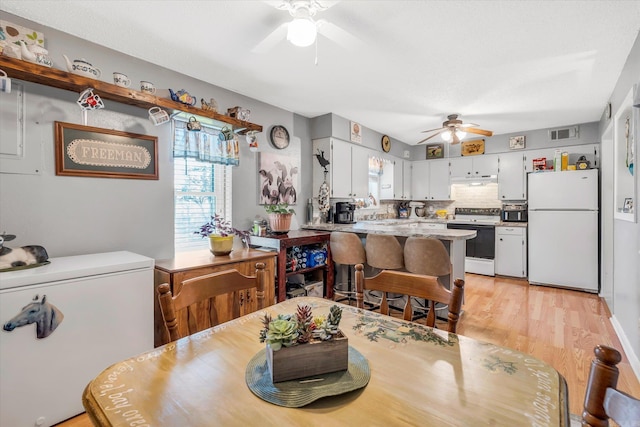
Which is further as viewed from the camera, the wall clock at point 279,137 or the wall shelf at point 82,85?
the wall clock at point 279,137

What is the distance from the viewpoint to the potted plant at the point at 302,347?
847 mm

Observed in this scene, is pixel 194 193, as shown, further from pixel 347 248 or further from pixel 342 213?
pixel 342 213

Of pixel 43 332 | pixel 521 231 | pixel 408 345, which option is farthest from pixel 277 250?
pixel 521 231

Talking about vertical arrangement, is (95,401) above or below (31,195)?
below

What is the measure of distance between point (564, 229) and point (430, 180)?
2360 millimetres

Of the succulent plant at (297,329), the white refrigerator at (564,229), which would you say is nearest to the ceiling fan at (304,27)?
the succulent plant at (297,329)

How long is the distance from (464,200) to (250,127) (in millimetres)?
4629

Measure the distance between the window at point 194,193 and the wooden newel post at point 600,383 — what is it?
289cm

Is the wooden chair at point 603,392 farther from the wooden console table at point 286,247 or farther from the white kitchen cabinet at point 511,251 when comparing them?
the white kitchen cabinet at point 511,251

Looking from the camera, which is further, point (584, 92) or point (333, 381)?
point (584, 92)

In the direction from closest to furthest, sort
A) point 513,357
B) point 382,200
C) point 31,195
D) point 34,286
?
1. point 513,357
2. point 34,286
3. point 31,195
4. point 382,200

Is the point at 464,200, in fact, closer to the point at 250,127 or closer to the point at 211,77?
the point at 250,127

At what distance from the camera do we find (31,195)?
2023mm

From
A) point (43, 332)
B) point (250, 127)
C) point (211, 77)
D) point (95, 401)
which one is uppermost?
point (211, 77)
